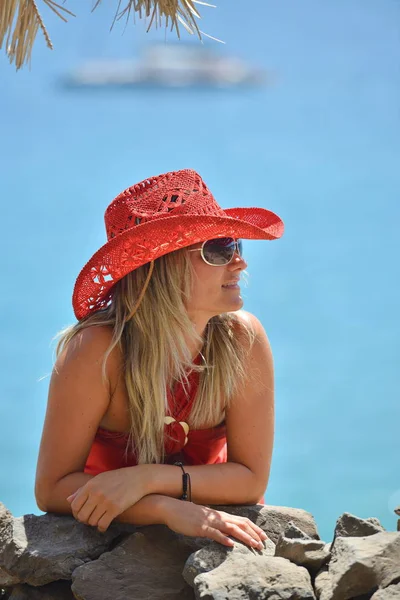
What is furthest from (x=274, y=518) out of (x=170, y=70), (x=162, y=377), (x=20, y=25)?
(x=170, y=70)

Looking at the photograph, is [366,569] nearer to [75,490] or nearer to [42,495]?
[75,490]

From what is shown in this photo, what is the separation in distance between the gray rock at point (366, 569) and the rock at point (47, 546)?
1.99 feet

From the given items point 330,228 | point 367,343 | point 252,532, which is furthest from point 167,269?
point 330,228

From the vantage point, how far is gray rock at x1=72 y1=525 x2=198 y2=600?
5.95 ft

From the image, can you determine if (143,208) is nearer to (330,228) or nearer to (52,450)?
(52,450)

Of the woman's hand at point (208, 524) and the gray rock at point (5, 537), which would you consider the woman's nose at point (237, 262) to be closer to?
the woman's hand at point (208, 524)

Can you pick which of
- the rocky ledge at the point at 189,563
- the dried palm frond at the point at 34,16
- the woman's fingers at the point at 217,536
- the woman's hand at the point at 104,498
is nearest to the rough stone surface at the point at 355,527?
the rocky ledge at the point at 189,563

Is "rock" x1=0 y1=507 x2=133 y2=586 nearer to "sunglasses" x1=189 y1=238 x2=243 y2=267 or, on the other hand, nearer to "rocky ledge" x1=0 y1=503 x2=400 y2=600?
"rocky ledge" x1=0 y1=503 x2=400 y2=600

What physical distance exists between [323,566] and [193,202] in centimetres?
101

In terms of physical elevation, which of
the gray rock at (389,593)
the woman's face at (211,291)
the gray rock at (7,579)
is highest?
the woman's face at (211,291)

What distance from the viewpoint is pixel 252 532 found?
1.98 meters

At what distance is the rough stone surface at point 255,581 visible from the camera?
5.40ft

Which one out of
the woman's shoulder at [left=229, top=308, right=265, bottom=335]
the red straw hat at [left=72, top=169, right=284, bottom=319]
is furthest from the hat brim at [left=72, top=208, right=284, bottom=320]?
the woman's shoulder at [left=229, top=308, right=265, bottom=335]

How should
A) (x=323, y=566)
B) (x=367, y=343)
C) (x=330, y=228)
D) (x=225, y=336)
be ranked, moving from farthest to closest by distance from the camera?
(x=330, y=228), (x=367, y=343), (x=225, y=336), (x=323, y=566)
